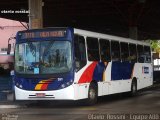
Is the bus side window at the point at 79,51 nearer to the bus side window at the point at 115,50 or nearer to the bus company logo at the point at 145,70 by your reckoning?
the bus side window at the point at 115,50

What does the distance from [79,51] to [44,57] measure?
1295 mm

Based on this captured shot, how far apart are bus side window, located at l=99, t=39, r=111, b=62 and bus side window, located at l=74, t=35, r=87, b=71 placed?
1792mm

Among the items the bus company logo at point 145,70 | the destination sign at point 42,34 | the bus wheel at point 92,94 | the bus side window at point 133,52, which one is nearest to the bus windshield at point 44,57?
the destination sign at point 42,34

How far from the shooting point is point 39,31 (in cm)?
1934

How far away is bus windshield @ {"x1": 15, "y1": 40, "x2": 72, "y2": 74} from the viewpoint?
18.7m

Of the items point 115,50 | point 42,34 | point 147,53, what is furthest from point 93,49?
point 147,53

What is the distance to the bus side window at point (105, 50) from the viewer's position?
2116 cm

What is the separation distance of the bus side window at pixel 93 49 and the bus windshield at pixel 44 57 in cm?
137

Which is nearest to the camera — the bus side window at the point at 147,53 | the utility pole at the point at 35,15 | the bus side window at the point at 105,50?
the bus side window at the point at 105,50

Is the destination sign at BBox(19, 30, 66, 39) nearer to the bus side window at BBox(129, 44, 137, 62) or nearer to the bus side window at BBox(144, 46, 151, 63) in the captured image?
the bus side window at BBox(129, 44, 137, 62)

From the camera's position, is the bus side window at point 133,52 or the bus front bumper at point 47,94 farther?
the bus side window at point 133,52

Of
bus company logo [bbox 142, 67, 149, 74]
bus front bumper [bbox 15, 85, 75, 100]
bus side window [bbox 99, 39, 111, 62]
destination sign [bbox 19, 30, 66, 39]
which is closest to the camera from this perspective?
bus front bumper [bbox 15, 85, 75, 100]

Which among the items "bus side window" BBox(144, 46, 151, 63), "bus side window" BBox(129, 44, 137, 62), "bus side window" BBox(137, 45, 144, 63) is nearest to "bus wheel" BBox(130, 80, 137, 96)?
"bus side window" BBox(129, 44, 137, 62)

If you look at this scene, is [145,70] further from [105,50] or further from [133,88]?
[105,50]
